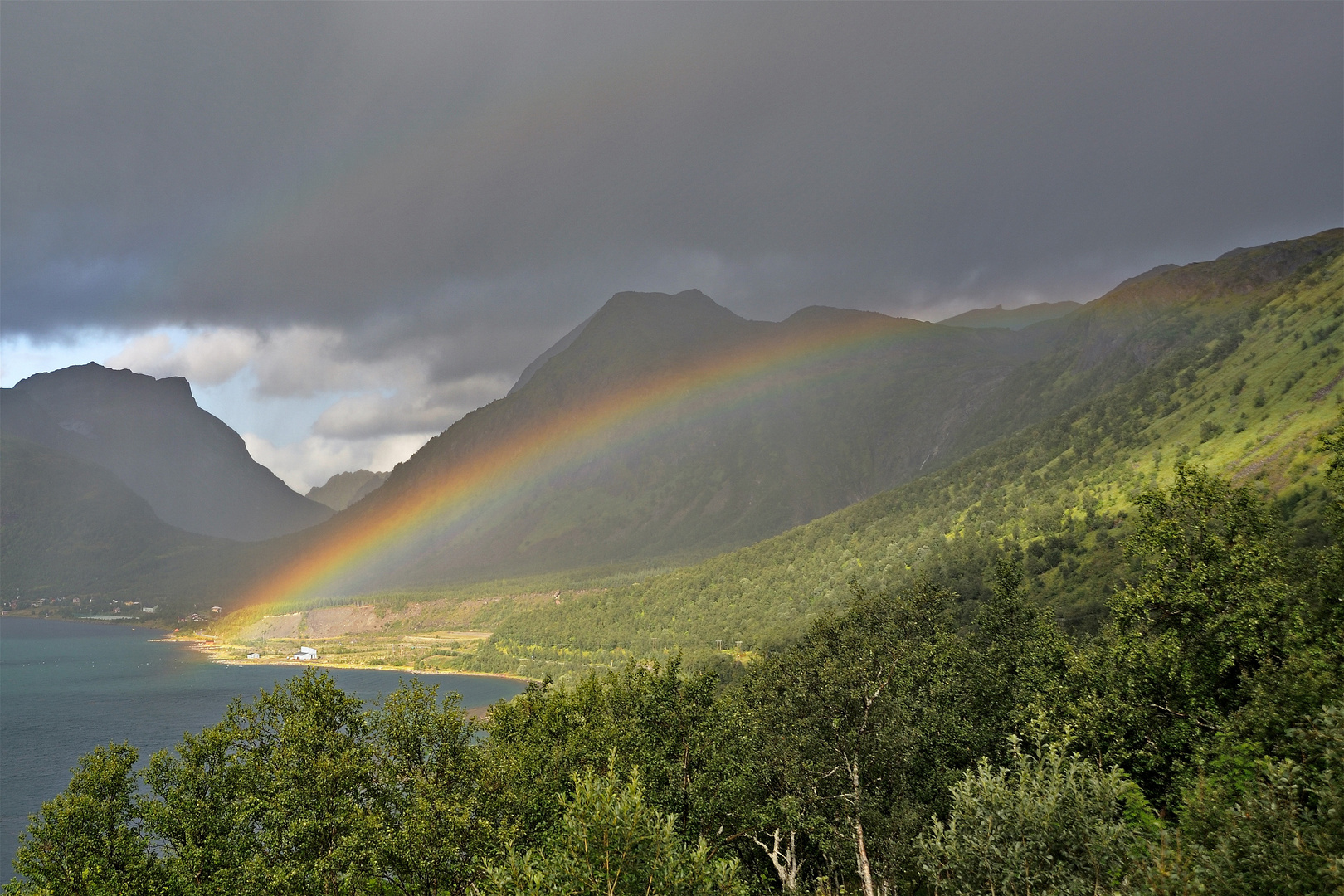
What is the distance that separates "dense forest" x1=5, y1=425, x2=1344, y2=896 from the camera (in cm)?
2458

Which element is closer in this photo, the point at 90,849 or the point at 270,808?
the point at 90,849

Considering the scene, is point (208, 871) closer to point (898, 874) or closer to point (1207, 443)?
point (898, 874)

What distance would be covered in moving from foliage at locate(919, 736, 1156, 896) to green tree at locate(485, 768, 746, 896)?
→ 29.9ft

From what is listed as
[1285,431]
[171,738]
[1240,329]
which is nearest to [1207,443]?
[1285,431]

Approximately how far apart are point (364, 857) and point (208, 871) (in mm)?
8247

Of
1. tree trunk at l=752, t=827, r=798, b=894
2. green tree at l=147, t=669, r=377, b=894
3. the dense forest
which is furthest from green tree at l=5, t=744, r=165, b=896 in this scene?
tree trunk at l=752, t=827, r=798, b=894

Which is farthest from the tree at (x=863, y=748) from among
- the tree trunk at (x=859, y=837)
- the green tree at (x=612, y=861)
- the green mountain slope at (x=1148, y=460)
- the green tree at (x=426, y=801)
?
the green mountain slope at (x=1148, y=460)

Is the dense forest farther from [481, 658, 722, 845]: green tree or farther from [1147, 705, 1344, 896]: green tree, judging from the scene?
[481, 658, 722, 845]: green tree

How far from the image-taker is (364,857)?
3469 centimetres

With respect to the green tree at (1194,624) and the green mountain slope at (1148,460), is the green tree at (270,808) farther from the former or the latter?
the green mountain slope at (1148,460)

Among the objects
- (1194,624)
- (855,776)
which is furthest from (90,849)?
(1194,624)

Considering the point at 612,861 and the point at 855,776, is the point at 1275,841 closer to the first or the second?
the point at 612,861

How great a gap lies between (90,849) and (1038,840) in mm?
43574

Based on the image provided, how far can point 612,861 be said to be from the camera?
83.7 feet
